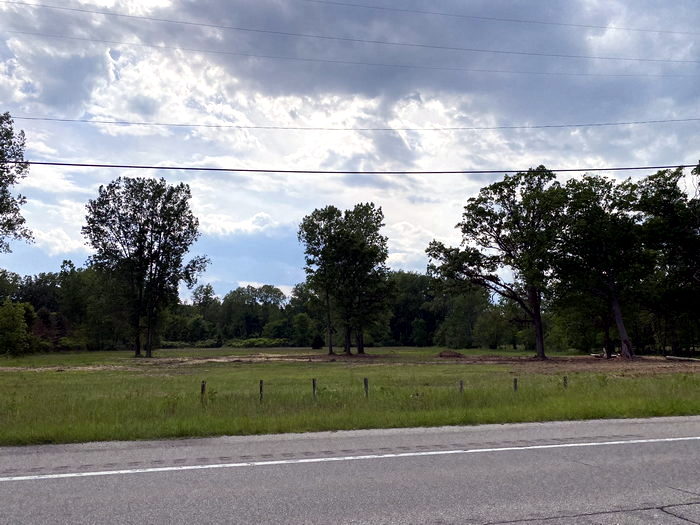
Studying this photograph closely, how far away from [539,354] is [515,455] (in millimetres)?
50297

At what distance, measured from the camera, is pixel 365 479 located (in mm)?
7250

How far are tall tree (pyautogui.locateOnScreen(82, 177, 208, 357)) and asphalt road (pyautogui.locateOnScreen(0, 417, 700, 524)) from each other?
200 feet

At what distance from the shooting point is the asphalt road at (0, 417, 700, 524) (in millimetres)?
5777

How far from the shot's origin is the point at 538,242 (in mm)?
50594

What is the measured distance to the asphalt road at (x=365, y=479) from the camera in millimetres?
5777

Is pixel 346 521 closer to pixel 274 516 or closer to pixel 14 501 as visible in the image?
pixel 274 516

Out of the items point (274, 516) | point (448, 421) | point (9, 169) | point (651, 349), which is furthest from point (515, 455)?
point (651, 349)

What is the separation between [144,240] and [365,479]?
65560 millimetres

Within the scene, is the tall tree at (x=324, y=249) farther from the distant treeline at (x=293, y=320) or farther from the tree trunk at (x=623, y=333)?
the tree trunk at (x=623, y=333)

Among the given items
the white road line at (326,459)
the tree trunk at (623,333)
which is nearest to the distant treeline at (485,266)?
the tree trunk at (623,333)

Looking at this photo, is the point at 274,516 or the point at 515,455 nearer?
the point at 274,516

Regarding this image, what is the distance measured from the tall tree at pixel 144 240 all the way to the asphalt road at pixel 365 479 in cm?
6094

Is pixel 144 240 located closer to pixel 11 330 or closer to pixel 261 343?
pixel 11 330

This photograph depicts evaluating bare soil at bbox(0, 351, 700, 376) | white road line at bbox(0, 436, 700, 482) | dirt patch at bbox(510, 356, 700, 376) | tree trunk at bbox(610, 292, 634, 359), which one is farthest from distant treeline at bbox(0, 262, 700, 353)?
white road line at bbox(0, 436, 700, 482)
